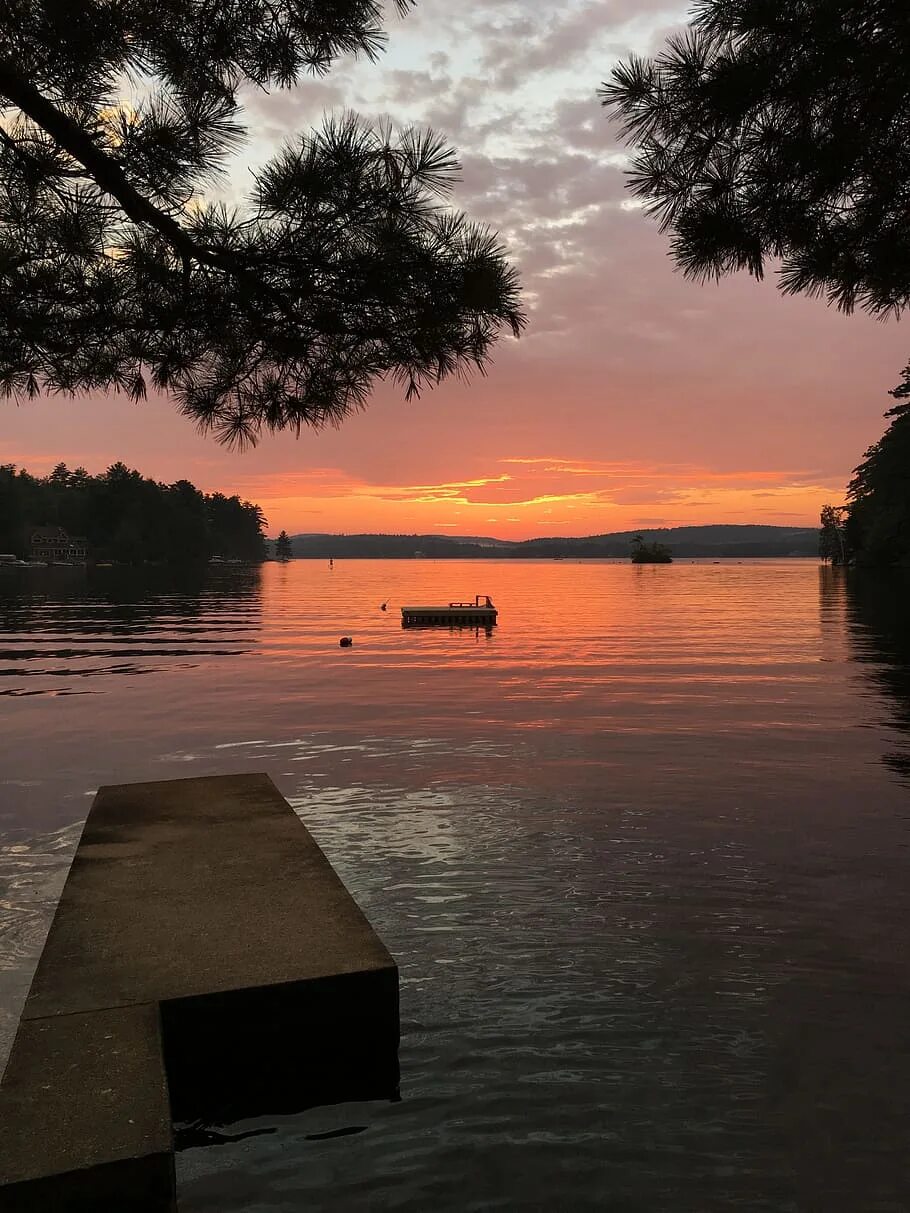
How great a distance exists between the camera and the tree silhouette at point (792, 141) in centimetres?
603

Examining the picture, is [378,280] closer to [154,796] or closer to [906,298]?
[906,298]

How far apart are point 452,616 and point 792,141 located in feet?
177

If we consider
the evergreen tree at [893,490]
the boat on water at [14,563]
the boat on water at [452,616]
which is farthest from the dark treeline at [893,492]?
the boat on water at [14,563]

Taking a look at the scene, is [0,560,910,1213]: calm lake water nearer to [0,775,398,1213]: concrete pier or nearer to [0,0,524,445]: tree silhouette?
[0,775,398,1213]: concrete pier

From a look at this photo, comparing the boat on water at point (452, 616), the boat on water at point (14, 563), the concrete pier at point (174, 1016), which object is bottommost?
the boat on water at point (452, 616)

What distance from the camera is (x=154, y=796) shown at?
391 inches

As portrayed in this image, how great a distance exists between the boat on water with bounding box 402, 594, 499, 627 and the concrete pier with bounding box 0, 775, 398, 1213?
168 ft

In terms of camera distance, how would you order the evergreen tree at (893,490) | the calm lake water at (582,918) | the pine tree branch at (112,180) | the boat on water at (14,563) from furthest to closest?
the boat on water at (14,563)
the evergreen tree at (893,490)
the pine tree branch at (112,180)
the calm lake water at (582,918)

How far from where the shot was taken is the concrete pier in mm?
3771

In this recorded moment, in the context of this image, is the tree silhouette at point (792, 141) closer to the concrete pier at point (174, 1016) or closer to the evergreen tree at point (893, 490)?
the concrete pier at point (174, 1016)

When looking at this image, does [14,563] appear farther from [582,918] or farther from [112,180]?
[112,180]

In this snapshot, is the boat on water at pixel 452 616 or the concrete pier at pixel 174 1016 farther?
the boat on water at pixel 452 616

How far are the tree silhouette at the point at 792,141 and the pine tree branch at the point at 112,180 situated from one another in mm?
3021

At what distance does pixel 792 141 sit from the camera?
6.51 metres
